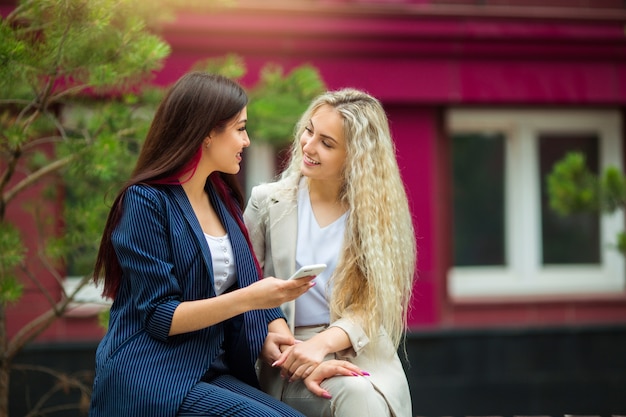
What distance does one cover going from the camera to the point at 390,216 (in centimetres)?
335

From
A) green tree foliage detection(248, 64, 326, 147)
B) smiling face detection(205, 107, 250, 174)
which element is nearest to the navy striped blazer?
smiling face detection(205, 107, 250, 174)

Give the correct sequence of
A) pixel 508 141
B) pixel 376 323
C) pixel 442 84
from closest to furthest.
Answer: pixel 376 323 < pixel 442 84 < pixel 508 141

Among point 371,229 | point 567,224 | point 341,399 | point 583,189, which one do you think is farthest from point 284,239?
point 567,224

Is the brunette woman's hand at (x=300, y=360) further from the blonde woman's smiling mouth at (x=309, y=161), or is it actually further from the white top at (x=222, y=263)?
the blonde woman's smiling mouth at (x=309, y=161)

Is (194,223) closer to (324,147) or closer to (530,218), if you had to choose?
(324,147)

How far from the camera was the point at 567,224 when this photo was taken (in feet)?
26.7

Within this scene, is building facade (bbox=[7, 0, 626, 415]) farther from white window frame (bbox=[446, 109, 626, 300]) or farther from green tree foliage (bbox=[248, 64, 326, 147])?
green tree foliage (bbox=[248, 64, 326, 147])

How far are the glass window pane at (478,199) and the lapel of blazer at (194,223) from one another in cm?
530

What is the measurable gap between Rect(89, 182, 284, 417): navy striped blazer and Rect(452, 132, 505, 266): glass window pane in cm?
536

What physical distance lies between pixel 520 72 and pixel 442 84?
2.54 ft

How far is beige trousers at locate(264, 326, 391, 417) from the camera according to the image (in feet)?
9.87

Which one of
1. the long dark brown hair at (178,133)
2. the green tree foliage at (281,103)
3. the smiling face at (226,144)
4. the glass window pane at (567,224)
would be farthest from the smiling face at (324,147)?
the glass window pane at (567,224)

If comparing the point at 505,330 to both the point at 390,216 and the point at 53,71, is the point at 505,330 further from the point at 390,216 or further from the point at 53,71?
the point at 53,71

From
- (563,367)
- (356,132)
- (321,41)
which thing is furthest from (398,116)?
(356,132)
